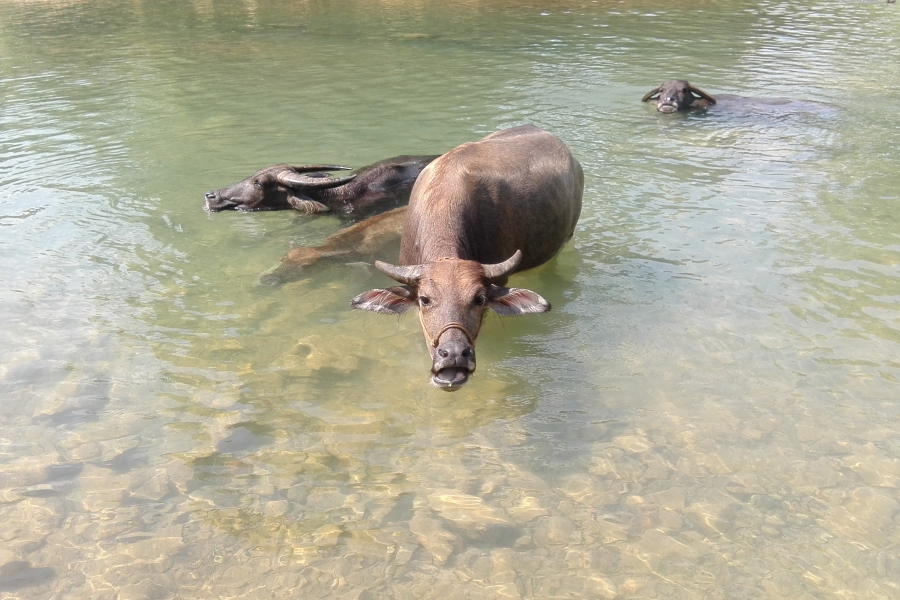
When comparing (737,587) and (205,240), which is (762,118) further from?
(737,587)

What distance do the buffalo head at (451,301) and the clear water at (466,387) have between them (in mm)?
584

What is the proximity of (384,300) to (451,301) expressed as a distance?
1.62 feet

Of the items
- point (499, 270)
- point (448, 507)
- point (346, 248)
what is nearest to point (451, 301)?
point (499, 270)

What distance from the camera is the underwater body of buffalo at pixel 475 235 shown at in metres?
4.50

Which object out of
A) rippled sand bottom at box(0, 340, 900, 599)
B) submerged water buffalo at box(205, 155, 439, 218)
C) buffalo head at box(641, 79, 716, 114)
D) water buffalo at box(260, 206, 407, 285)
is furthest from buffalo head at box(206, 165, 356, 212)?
buffalo head at box(641, 79, 716, 114)

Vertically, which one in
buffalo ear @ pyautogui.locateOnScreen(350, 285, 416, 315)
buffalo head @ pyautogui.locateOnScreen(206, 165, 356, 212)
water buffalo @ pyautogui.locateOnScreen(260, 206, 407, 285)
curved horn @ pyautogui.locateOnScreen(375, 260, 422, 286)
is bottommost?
water buffalo @ pyautogui.locateOnScreen(260, 206, 407, 285)

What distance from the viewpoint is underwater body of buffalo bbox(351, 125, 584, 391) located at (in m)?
4.50

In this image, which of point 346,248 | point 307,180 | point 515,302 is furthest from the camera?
point 307,180

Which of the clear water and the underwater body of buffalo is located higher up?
the underwater body of buffalo

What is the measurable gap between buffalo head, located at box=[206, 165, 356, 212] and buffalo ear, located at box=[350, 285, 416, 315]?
357 centimetres

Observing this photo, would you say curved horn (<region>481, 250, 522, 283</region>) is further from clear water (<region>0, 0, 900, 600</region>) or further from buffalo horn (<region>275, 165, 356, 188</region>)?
buffalo horn (<region>275, 165, 356, 188</region>)

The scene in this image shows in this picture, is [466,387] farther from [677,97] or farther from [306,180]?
[677,97]

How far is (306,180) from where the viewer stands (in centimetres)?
805

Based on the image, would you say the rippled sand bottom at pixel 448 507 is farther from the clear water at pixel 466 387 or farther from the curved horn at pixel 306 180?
the curved horn at pixel 306 180
